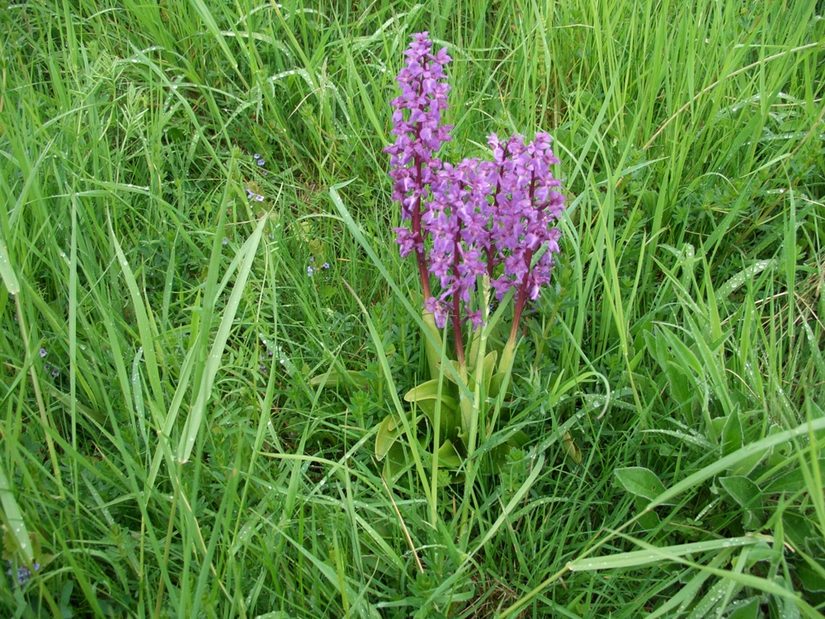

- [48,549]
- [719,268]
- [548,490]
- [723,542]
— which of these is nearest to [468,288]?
[548,490]

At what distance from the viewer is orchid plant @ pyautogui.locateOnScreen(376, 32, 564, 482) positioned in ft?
5.80

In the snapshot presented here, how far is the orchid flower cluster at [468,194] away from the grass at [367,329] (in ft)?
0.59

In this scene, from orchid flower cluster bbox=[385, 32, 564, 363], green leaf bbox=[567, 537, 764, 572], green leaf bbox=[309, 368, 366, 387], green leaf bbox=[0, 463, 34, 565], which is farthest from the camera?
green leaf bbox=[309, 368, 366, 387]

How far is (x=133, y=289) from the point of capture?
1.88 metres

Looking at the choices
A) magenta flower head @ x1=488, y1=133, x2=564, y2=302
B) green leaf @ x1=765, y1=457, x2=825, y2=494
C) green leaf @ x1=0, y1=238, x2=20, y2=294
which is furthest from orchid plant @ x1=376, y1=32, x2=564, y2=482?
green leaf @ x1=0, y1=238, x2=20, y2=294

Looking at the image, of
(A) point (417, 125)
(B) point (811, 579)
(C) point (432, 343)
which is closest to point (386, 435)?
(C) point (432, 343)

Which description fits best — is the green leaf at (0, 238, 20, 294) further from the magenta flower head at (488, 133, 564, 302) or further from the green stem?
the magenta flower head at (488, 133, 564, 302)

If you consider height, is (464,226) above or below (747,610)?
above

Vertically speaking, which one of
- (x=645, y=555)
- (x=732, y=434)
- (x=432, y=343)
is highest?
(x=432, y=343)

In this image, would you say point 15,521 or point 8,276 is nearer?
point 15,521

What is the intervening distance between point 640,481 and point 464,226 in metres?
0.79

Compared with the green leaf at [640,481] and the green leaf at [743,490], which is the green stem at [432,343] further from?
the green leaf at [743,490]

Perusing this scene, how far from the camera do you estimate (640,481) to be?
1860mm

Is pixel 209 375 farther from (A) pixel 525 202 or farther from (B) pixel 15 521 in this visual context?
(A) pixel 525 202
